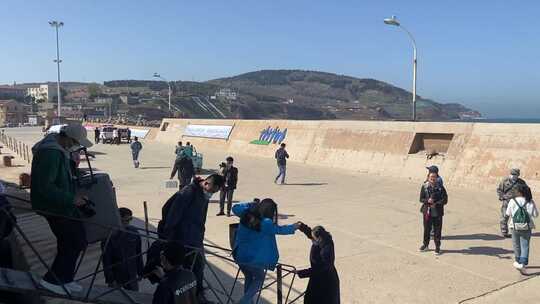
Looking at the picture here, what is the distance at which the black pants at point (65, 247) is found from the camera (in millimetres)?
4402

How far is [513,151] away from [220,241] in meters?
11.5

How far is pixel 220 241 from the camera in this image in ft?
32.5

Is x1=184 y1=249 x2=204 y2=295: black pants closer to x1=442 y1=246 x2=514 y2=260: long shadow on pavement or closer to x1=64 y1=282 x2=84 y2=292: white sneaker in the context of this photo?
x1=64 y1=282 x2=84 y2=292: white sneaker

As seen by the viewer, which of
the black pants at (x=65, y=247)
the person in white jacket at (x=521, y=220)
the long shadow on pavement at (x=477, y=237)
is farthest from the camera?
the long shadow on pavement at (x=477, y=237)

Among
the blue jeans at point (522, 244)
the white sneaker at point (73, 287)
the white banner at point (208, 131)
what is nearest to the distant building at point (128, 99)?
the white banner at point (208, 131)

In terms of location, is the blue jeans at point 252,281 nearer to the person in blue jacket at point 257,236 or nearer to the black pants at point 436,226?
the person in blue jacket at point 257,236

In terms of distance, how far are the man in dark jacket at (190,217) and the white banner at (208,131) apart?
93.1 ft

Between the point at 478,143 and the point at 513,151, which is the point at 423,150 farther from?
the point at 513,151

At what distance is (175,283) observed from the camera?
3.75 meters

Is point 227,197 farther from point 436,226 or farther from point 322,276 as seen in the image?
point 322,276

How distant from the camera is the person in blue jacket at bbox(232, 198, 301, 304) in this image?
5246 millimetres

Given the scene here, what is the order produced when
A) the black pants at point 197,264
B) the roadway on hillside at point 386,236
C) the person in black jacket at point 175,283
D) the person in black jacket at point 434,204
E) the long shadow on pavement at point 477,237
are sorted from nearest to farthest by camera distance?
the person in black jacket at point 175,283 < the black pants at point 197,264 < the roadway on hillside at point 386,236 < the person in black jacket at point 434,204 < the long shadow on pavement at point 477,237

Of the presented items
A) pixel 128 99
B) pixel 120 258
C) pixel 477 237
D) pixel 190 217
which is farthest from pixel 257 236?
pixel 128 99

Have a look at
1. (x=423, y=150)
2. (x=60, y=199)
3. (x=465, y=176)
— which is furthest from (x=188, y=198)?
(x=423, y=150)
